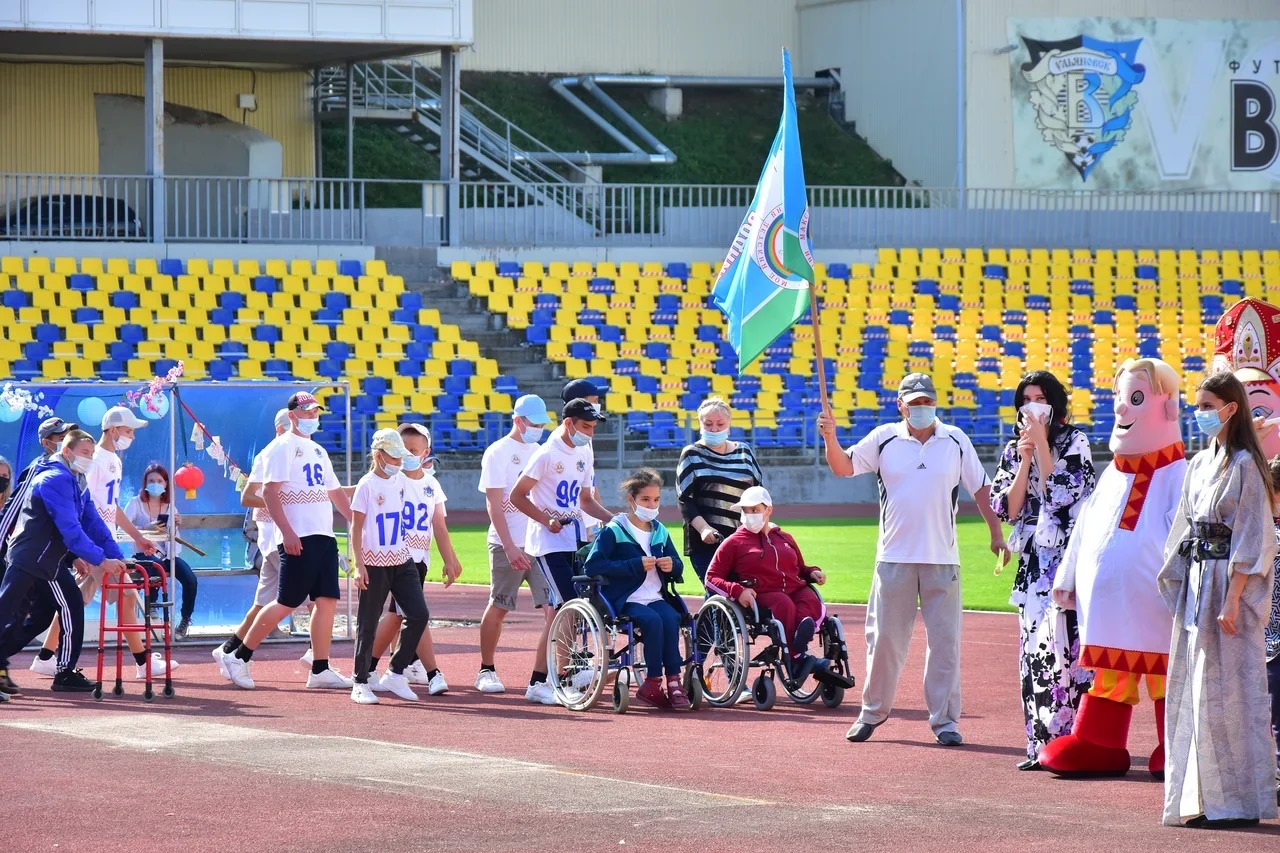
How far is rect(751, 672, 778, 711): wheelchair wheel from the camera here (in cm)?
1143

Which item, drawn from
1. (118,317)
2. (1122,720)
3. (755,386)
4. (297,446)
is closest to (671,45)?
(755,386)

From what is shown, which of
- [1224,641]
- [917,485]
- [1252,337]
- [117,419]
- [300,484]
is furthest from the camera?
[117,419]

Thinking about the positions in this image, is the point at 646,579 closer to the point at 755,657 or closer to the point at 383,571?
the point at 755,657

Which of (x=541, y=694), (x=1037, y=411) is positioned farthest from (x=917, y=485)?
(x=541, y=694)

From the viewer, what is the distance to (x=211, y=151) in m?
37.0

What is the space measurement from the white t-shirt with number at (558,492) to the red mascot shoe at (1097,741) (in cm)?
398

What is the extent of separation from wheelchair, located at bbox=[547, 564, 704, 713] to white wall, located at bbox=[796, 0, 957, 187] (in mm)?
30263

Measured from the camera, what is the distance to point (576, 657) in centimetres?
1158

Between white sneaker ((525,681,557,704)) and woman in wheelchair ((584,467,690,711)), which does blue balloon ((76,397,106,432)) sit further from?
woman in wheelchair ((584,467,690,711))

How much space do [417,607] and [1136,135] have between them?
32.0 m

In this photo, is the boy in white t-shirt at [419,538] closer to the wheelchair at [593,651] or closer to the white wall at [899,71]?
the wheelchair at [593,651]

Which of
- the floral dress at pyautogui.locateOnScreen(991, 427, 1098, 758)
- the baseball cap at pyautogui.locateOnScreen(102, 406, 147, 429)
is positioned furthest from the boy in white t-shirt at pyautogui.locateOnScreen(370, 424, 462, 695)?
the floral dress at pyautogui.locateOnScreen(991, 427, 1098, 758)

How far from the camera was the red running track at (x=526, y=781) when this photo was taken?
24.4 feet

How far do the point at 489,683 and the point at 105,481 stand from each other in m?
3.22
